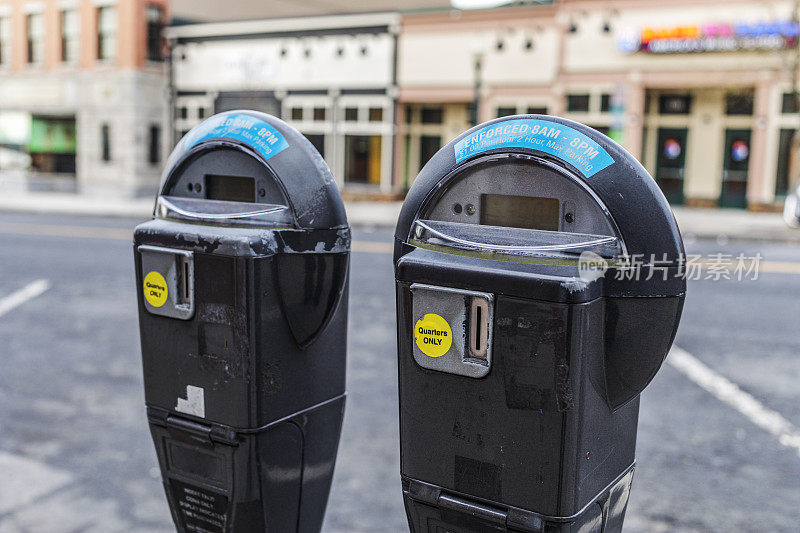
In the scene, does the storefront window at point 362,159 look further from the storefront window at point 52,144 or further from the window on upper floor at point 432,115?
the storefront window at point 52,144

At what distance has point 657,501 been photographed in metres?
3.60

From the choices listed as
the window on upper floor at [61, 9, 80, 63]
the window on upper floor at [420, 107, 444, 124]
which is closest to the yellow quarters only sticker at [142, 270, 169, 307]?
the window on upper floor at [420, 107, 444, 124]

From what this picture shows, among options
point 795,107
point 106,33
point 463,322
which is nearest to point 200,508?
point 463,322

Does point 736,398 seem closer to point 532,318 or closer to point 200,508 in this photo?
point 200,508

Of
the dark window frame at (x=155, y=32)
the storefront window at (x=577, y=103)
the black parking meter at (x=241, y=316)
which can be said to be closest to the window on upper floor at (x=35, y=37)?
the dark window frame at (x=155, y=32)

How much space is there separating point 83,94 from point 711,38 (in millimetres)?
15911

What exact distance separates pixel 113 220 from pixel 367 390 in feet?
41.5

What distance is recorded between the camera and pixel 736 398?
4941 mm

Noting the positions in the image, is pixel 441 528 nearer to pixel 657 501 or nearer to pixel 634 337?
pixel 634 337

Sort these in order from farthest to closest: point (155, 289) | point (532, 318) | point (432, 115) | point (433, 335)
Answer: point (432, 115), point (155, 289), point (433, 335), point (532, 318)

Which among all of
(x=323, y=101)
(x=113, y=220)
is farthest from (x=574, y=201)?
(x=323, y=101)

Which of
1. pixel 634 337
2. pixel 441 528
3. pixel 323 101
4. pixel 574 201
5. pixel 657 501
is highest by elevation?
pixel 323 101

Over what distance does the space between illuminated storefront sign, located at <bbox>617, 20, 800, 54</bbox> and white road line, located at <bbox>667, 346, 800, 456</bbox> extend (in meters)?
12.0

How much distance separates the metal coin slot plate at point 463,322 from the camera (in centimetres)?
140
